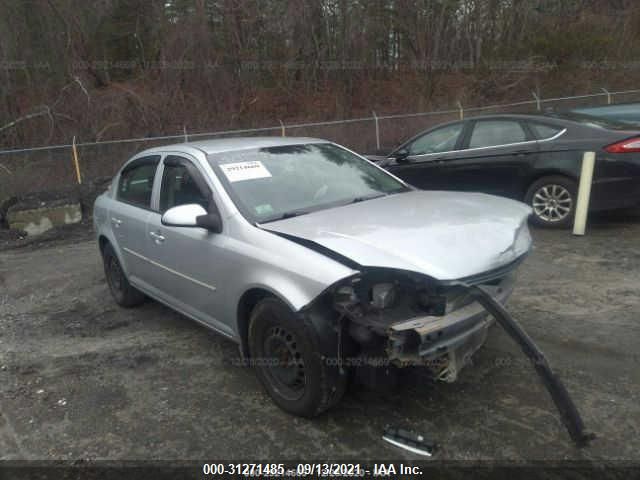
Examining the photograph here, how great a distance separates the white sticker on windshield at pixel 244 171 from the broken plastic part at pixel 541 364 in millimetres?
1790

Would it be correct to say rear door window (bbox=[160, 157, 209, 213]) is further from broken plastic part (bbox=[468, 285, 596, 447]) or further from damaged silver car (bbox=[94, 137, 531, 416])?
broken plastic part (bbox=[468, 285, 596, 447])

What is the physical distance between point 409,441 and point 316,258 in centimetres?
111

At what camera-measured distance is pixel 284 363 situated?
3135mm

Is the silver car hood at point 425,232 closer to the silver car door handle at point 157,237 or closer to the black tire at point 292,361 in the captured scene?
the black tire at point 292,361

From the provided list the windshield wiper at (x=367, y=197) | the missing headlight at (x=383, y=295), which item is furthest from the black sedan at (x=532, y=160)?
the missing headlight at (x=383, y=295)

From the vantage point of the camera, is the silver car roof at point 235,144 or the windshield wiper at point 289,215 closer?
the windshield wiper at point 289,215

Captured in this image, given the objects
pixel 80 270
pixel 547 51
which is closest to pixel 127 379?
pixel 80 270

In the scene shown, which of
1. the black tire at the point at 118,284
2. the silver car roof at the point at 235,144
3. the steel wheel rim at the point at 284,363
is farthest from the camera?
the black tire at the point at 118,284

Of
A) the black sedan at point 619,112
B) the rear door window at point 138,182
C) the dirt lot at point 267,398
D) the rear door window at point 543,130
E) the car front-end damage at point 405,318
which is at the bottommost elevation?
the dirt lot at point 267,398

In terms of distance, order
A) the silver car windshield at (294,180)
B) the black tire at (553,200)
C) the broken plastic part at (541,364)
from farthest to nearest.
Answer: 1. the black tire at (553,200)
2. the silver car windshield at (294,180)
3. the broken plastic part at (541,364)

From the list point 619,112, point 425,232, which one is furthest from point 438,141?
point 425,232

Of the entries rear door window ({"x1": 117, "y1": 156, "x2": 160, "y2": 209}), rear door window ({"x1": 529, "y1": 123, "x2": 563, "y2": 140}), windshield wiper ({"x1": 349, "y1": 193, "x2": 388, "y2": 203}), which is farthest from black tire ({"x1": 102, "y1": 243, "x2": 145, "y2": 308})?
rear door window ({"x1": 529, "y1": 123, "x2": 563, "y2": 140})

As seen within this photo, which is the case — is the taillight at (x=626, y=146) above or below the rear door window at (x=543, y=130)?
below

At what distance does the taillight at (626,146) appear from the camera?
590cm
